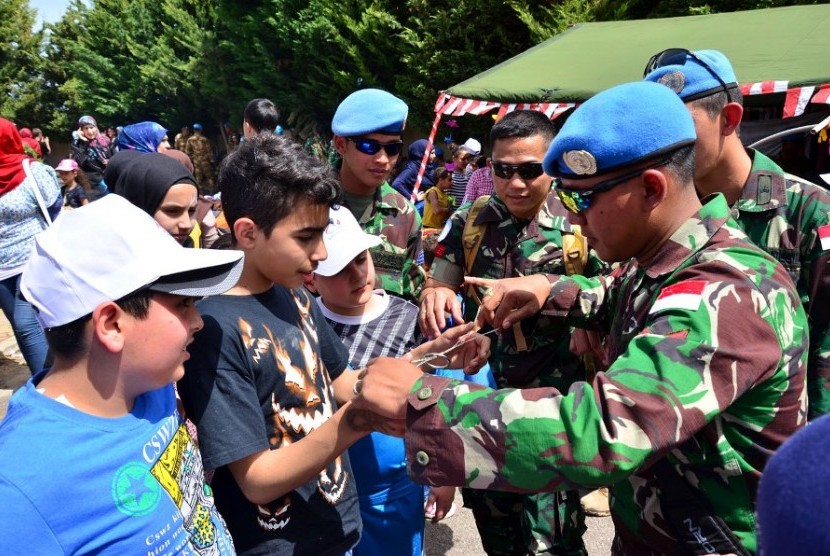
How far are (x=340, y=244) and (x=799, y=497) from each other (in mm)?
2133

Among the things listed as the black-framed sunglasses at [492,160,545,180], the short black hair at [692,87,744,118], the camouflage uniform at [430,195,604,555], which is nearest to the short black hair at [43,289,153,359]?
the camouflage uniform at [430,195,604,555]

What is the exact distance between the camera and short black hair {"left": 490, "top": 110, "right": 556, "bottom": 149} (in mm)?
3008

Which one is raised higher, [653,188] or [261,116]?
[653,188]

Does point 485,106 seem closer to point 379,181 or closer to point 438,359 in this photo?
point 379,181

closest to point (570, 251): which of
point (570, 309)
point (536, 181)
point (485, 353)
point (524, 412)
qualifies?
point (536, 181)

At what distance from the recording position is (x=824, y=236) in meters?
2.43

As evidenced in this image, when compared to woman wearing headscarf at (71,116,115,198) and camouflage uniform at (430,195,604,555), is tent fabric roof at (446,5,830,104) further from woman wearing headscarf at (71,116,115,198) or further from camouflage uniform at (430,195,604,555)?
woman wearing headscarf at (71,116,115,198)

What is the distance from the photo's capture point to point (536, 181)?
9.82ft

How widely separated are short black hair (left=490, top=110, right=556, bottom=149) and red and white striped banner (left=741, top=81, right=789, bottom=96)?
11.0 ft

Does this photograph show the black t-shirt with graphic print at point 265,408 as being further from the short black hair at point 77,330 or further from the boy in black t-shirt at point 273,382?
the short black hair at point 77,330

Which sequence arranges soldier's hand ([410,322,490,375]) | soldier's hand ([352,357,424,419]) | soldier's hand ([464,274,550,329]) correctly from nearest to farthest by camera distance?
soldier's hand ([352,357,424,419]) → soldier's hand ([410,322,490,375]) → soldier's hand ([464,274,550,329])

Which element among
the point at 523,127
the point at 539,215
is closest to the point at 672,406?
the point at 539,215

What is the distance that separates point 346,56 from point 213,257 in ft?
57.1

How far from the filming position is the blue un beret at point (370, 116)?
3.49 meters
